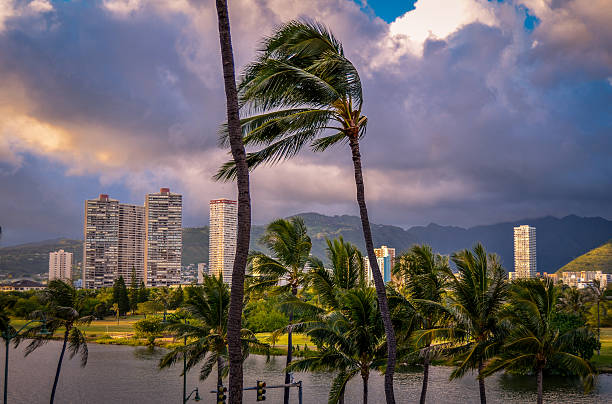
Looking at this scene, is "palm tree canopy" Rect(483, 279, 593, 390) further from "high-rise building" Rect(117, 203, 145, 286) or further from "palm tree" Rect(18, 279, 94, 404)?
"high-rise building" Rect(117, 203, 145, 286)

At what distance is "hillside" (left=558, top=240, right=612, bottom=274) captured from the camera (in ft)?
589

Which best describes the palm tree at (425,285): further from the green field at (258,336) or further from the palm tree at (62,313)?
the green field at (258,336)

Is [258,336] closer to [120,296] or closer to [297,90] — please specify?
[120,296]

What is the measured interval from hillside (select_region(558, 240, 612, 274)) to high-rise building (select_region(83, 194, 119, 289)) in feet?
478

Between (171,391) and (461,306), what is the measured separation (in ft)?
75.0

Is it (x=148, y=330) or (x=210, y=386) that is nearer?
(x=210, y=386)

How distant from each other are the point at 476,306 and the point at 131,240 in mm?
176646

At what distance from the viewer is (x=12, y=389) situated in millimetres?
33531

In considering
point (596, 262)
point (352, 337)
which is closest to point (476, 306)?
point (352, 337)

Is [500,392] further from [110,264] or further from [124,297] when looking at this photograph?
[110,264]

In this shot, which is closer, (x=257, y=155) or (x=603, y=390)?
(x=257, y=155)

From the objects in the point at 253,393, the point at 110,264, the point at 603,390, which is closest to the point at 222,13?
the point at 253,393

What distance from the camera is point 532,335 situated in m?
14.5

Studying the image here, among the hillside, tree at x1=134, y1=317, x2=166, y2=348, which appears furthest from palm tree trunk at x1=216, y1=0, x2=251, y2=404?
the hillside
